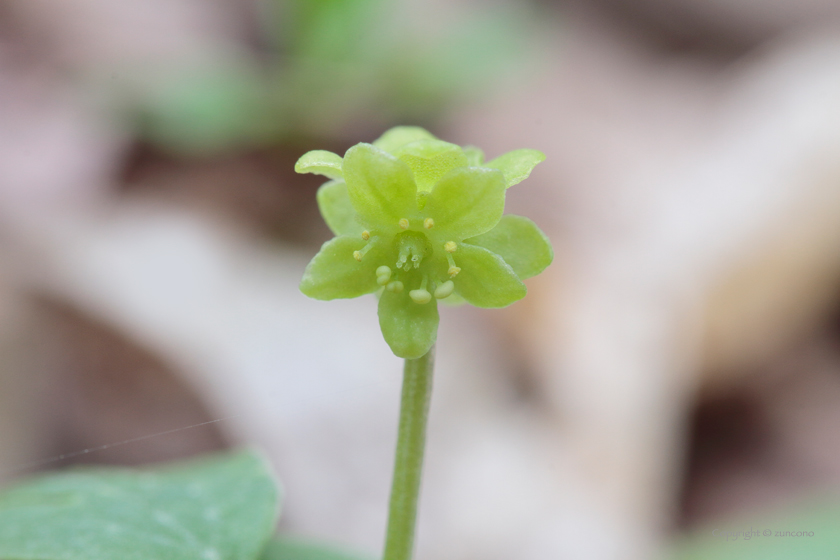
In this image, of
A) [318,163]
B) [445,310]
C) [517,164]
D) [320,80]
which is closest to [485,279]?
[517,164]

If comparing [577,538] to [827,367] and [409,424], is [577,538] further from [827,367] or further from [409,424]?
[409,424]

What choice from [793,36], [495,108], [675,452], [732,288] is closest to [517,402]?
[675,452]

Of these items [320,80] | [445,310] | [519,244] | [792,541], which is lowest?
[792,541]

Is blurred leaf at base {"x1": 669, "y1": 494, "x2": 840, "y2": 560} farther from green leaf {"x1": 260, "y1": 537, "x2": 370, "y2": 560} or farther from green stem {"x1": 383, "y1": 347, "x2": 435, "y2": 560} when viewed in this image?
green stem {"x1": 383, "y1": 347, "x2": 435, "y2": 560}

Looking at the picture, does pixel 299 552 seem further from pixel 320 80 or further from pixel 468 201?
pixel 320 80

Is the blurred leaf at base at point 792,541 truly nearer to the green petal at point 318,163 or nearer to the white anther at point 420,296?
the white anther at point 420,296

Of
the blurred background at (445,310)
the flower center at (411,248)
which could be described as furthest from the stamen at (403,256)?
the blurred background at (445,310)
